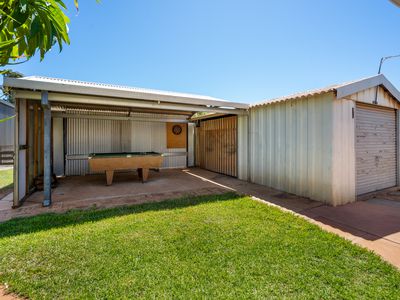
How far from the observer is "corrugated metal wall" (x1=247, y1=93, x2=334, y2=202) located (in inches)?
212

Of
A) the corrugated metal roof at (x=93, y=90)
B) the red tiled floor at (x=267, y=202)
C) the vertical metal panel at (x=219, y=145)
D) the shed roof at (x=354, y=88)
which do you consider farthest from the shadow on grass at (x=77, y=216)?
the vertical metal panel at (x=219, y=145)

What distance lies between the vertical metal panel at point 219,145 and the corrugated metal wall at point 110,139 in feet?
5.51

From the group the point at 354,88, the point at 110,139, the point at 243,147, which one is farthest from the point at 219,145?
the point at 354,88

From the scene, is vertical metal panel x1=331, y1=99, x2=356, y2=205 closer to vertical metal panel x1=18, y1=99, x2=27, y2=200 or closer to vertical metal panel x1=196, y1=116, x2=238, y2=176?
vertical metal panel x1=196, y1=116, x2=238, y2=176

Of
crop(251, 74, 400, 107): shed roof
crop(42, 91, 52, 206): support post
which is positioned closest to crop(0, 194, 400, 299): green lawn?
crop(42, 91, 52, 206): support post

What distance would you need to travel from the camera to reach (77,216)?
4.32 m

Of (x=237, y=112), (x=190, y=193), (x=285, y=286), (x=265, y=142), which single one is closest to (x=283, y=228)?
(x=285, y=286)

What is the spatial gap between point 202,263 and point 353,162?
539 cm

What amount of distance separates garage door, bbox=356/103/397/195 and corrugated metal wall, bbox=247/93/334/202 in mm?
1390

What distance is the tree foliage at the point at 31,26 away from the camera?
2.69 ft

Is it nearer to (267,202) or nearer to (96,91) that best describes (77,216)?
(96,91)

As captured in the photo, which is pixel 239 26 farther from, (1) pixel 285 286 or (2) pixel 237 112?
(1) pixel 285 286

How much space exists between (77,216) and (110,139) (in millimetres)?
6593

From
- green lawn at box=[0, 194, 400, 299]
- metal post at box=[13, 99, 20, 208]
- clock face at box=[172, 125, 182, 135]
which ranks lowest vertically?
green lawn at box=[0, 194, 400, 299]
